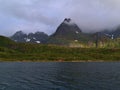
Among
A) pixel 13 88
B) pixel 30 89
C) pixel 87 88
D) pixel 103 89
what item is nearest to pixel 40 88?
pixel 30 89

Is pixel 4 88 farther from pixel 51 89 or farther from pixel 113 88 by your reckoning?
pixel 113 88

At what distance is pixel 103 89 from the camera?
89.4 meters

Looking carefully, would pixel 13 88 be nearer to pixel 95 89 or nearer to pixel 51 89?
pixel 51 89

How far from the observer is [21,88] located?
93812 millimetres

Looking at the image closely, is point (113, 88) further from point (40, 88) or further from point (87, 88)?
point (40, 88)

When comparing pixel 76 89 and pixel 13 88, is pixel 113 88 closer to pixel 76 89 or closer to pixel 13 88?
pixel 76 89

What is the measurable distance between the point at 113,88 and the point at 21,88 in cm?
3453

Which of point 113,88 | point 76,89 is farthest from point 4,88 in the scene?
point 113,88

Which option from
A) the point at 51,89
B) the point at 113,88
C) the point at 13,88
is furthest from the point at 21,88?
the point at 113,88

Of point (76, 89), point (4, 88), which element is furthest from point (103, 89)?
point (4, 88)

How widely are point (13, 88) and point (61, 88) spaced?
18317mm

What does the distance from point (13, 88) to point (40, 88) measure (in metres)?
10.3

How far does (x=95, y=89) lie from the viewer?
8938cm

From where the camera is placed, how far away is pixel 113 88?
301ft
